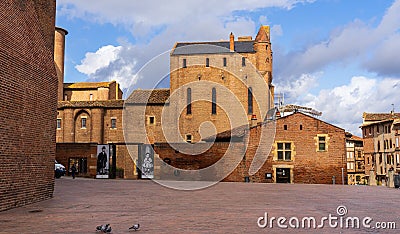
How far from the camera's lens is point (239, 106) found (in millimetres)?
58250

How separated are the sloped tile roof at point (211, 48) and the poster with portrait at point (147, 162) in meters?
27.3

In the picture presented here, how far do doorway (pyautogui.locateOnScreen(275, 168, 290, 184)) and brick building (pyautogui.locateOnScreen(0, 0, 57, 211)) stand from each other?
23.4 meters

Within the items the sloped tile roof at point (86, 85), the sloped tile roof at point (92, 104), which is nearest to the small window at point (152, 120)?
the sloped tile roof at point (92, 104)

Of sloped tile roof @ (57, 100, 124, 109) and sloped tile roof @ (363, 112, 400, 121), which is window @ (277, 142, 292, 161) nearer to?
sloped tile roof @ (57, 100, 124, 109)

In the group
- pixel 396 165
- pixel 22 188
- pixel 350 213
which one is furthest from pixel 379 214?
pixel 396 165

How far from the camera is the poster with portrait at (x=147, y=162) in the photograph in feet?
116

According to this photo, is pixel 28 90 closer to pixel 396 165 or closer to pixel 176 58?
pixel 176 58

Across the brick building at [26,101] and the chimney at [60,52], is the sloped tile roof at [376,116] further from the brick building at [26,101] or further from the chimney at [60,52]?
the brick building at [26,101]

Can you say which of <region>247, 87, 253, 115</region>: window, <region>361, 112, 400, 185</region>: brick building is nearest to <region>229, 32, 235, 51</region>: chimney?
<region>247, 87, 253, 115</region>: window

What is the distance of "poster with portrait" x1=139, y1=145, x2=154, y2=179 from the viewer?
35438 millimetres

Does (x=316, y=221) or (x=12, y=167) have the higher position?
(x=12, y=167)

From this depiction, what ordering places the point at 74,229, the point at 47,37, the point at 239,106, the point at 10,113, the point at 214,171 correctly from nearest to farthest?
the point at 74,229
the point at 10,113
the point at 47,37
the point at 214,171
the point at 239,106

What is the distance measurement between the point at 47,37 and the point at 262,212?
10084mm

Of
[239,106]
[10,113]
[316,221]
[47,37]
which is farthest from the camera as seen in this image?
[239,106]
